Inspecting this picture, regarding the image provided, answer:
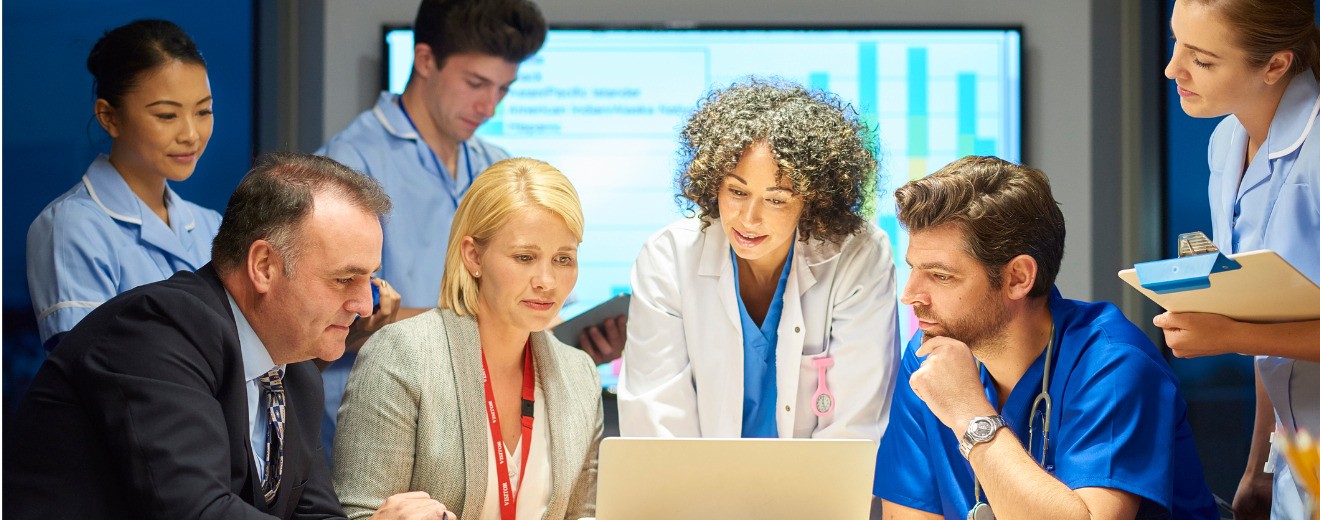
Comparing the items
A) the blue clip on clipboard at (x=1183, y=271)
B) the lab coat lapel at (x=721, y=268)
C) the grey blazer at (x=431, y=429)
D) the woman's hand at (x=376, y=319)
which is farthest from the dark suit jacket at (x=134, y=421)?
the blue clip on clipboard at (x=1183, y=271)

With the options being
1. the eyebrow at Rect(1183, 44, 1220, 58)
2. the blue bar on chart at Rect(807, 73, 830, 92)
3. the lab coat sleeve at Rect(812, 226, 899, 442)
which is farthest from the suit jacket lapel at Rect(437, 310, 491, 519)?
the blue bar on chart at Rect(807, 73, 830, 92)

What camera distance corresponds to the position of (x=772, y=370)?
9.88ft

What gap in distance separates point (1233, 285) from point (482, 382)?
1.56m

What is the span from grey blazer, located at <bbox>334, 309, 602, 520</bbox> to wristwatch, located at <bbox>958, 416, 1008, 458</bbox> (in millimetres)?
919

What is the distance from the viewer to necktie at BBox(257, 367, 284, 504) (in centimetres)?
223

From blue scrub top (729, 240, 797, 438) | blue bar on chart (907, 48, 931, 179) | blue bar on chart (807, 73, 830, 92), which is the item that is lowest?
blue scrub top (729, 240, 797, 438)

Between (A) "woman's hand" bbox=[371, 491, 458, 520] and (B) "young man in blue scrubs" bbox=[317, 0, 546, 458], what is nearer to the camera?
(A) "woman's hand" bbox=[371, 491, 458, 520]

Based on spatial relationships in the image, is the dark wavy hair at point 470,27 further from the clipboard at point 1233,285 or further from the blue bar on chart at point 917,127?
the clipboard at point 1233,285

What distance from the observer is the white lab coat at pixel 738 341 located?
115 inches

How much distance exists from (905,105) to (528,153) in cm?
153

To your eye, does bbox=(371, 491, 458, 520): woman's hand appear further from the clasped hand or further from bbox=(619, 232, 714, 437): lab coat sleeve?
the clasped hand

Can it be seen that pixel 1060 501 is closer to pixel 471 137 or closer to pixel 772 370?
pixel 772 370

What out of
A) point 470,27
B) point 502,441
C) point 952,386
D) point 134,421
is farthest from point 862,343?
point 470,27

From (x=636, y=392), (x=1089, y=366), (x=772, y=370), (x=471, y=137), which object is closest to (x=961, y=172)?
(x=1089, y=366)
